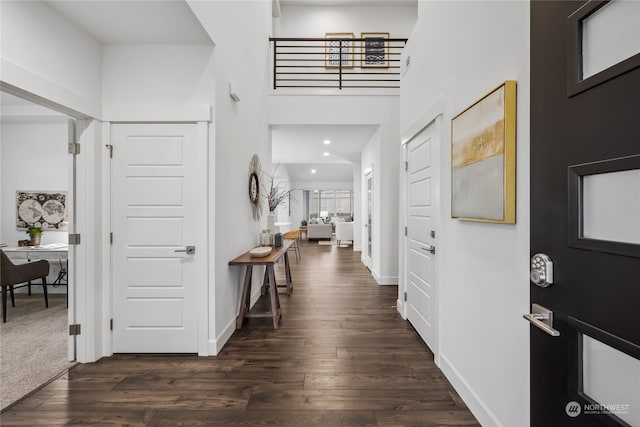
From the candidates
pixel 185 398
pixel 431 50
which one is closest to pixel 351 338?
pixel 185 398

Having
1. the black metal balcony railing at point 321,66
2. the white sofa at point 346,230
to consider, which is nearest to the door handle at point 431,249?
the black metal balcony railing at point 321,66

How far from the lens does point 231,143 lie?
3.09m

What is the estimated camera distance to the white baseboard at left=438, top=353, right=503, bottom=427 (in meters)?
1.67

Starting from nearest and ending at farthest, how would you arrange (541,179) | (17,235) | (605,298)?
(605,298) → (541,179) → (17,235)

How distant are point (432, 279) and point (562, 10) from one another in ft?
6.72

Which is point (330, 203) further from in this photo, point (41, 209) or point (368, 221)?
point (41, 209)

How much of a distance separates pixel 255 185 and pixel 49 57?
2366 mm

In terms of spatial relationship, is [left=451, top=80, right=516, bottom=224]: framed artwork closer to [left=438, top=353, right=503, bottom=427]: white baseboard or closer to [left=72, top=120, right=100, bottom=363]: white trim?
[left=438, top=353, right=503, bottom=427]: white baseboard

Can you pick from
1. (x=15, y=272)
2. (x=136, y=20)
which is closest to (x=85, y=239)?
(x=136, y=20)

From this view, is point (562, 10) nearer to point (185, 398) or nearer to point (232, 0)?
point (185, 398)

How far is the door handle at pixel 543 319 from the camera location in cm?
91

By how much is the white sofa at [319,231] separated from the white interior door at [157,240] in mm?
9415

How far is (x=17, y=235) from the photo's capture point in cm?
454
